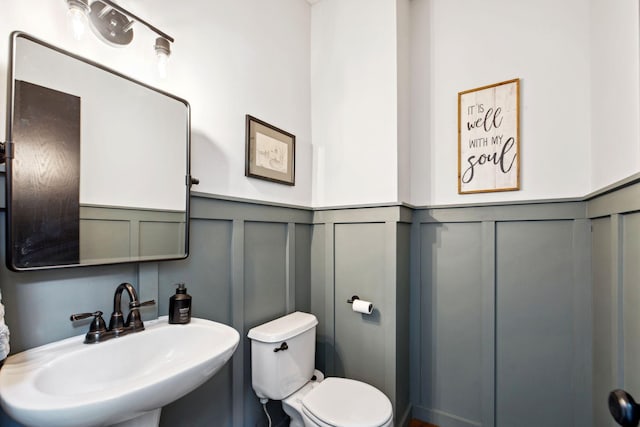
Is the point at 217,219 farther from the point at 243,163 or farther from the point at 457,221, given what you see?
the point at 457,221

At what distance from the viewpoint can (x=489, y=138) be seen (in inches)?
68.8

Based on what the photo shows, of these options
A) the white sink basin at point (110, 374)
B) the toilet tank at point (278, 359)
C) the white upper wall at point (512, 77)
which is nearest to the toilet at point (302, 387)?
the toilet tank at point (278, 359)

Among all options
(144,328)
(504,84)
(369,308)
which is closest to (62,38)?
(144,328)

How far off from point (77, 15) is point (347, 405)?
5.91 feet

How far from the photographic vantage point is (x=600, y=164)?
1376 millimetres

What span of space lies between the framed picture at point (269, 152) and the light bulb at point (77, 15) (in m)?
0.74

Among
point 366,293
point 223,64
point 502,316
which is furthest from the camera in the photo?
point 366,293

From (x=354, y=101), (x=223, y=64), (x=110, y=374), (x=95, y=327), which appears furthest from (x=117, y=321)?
(x=354, y=101)

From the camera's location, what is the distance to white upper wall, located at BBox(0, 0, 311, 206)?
0.98 meters

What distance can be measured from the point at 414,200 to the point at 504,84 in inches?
32.7

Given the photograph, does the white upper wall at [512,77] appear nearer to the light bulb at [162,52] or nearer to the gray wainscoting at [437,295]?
the gray wainscoting at [437,295]

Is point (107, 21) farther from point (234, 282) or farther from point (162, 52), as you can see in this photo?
point (234, 282)

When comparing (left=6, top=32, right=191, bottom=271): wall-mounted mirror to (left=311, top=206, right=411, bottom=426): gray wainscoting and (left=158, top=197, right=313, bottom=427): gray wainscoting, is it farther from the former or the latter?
(left=311, top=206, right=411, bottom=426): gray wainscoting

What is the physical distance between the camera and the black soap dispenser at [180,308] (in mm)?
1160
